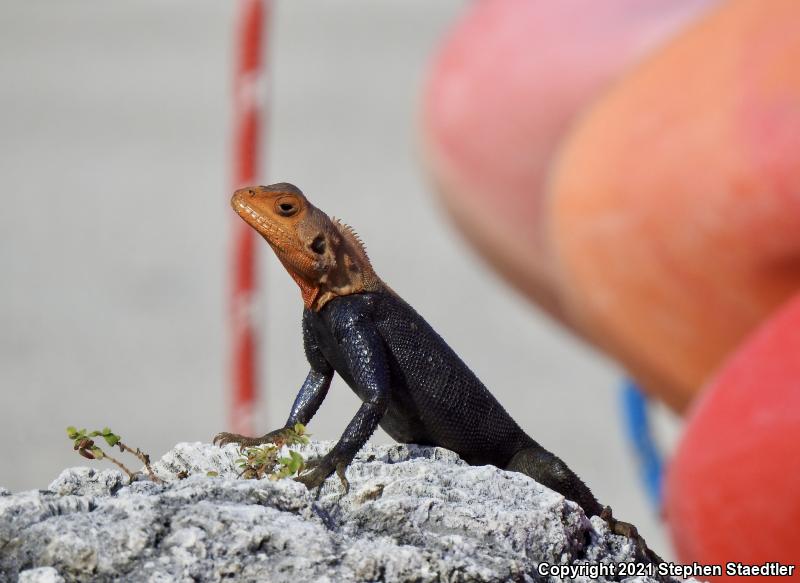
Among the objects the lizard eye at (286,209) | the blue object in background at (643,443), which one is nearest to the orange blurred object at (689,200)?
the blue object in background at (643,443)

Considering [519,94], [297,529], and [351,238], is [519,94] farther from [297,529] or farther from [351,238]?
[297,529]

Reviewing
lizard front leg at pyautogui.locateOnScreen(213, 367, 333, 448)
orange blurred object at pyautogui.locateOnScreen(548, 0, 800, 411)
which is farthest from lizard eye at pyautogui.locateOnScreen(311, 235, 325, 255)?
orange blurred object at pyautogui.locateOnScreen(548, 0, 800, 411)

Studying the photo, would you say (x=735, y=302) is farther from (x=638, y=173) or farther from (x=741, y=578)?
(x=741, y=578)

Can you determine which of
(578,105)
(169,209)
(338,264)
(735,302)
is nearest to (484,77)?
(578,105)

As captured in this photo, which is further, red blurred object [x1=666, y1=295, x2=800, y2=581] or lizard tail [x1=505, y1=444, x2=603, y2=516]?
red blurred object [x1=666, y1=295, x2=800, y2=581]

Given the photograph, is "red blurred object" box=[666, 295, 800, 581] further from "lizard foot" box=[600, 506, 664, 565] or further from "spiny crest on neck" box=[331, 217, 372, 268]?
"spiny crest on neck" box=[331, 217, 372, 268]

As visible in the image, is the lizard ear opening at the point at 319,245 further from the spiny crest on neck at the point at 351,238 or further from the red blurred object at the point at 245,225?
the red blurred object at the point at 245,225

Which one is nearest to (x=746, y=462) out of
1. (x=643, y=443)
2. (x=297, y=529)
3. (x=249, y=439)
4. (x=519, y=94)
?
(x=249, y=439)
